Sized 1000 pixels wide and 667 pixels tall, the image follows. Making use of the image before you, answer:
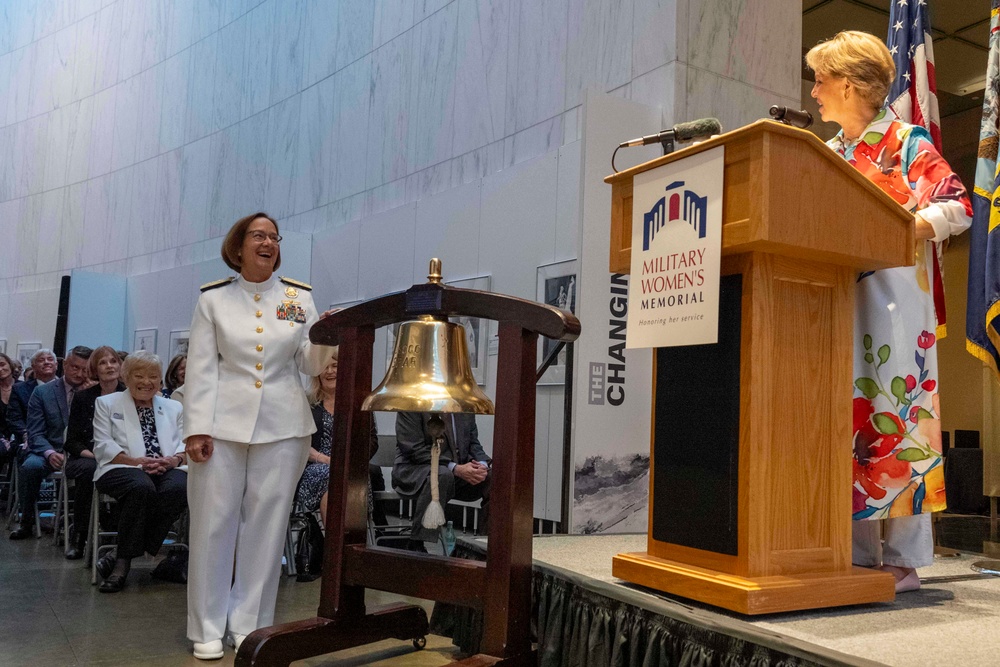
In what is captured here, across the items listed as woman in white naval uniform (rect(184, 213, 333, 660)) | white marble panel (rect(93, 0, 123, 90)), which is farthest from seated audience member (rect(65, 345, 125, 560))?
white marble panel (rect(93, 0, 123, 90))

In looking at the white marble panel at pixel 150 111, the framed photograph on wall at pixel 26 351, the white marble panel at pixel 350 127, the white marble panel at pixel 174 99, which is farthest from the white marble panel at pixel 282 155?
the framed photograph on wall at pixel 26 351

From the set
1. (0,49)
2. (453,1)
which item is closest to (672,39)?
(453,1)

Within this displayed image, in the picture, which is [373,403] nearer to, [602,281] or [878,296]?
[878,296]

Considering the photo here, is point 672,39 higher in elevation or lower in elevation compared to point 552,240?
higher

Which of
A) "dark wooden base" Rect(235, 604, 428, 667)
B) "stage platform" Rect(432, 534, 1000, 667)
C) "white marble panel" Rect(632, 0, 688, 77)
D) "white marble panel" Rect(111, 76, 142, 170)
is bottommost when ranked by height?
"dark wooden base" Rect(235, 604, 428, 667)

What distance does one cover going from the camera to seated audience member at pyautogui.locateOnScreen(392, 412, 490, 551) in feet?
14.3

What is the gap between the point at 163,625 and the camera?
3.63 metres

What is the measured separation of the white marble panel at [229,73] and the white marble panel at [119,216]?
2.45 m

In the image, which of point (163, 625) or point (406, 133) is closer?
point (163, 625)

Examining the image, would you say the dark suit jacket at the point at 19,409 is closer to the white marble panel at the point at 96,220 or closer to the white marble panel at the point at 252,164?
the white marble panel at the point at 252,164

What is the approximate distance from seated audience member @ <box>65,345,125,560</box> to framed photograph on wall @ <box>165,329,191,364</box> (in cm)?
461

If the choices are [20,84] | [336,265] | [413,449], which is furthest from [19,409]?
[20,84]

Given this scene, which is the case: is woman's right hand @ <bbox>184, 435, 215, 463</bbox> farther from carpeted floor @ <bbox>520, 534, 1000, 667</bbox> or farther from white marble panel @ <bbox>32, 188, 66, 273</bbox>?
white marble panel @ <bbox>32, 188, 66, 273</bbox>

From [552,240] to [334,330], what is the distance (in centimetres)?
306
